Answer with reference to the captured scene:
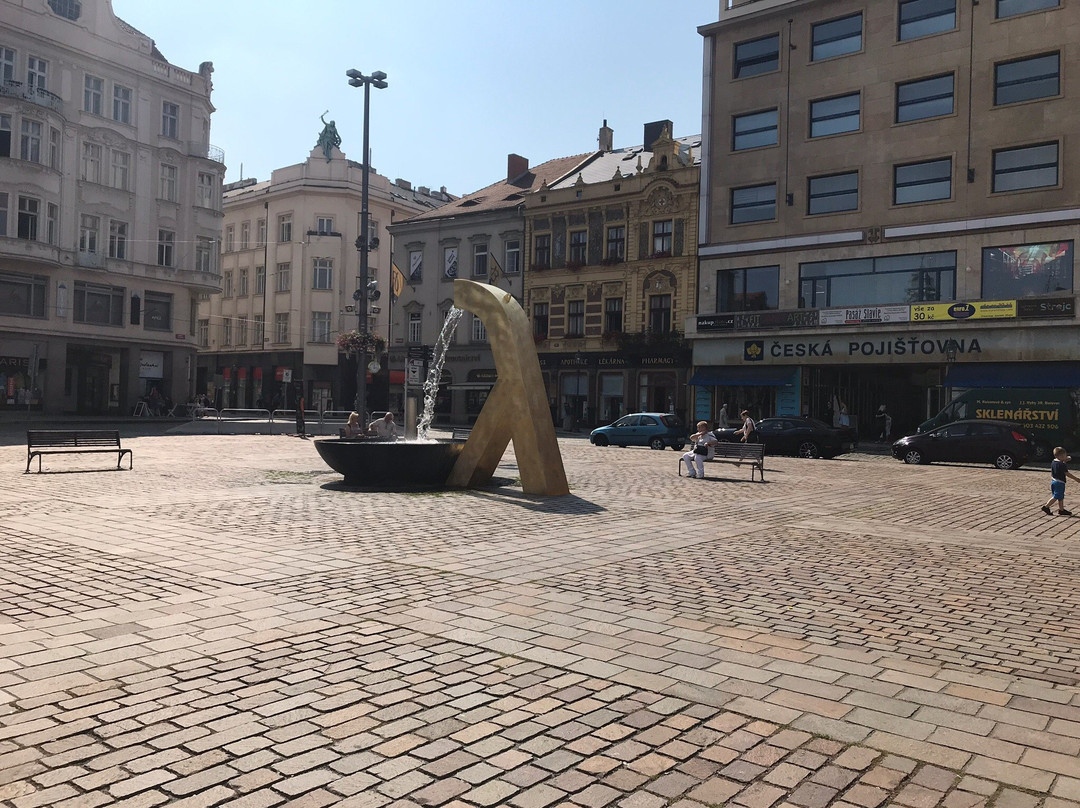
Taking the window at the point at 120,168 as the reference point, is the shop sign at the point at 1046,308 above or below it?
below

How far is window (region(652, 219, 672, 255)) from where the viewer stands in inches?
1775

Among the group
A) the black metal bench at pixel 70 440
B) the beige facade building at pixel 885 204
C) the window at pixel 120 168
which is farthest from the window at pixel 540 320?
the black metal bench at pixel 70 440

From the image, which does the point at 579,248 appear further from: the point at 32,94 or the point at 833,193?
the point at 32,94

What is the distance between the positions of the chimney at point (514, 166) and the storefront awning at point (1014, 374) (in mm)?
32054

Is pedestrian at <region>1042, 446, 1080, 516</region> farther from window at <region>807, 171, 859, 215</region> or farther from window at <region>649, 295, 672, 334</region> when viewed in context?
window at <region>649, 295, 672, 334</region>

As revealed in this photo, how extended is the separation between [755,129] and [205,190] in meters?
30.9

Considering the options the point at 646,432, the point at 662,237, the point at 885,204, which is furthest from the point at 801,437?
the point at 662,237

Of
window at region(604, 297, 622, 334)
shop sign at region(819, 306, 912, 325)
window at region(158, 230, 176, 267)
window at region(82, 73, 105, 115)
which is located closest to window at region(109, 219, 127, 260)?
window at region(158, 230, 176, 267)

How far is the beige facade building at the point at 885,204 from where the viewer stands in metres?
33.4

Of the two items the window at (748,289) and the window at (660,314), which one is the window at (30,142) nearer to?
the window at (660,314)

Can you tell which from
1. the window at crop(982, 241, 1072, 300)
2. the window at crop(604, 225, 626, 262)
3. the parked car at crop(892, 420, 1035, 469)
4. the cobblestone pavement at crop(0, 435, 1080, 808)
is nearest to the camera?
the cobblestone pavement at crop(0, 435, 1080, 808)

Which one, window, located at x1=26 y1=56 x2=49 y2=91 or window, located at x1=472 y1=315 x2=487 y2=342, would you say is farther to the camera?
window, located at x1=472 y1=315 x2=487 y2=342

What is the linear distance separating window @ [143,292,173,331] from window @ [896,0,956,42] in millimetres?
38838

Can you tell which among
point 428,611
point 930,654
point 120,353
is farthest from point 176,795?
point 120,353
